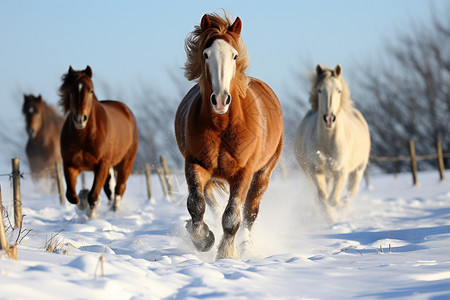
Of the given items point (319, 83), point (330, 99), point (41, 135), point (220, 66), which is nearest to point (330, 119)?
point (330, 99)

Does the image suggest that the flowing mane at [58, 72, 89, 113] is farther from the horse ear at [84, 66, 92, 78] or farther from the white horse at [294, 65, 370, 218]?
the white horse at [294, 65, 370, 218]

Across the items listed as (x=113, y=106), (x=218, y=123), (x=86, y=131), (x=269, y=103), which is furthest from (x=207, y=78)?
(x=113, y=106)

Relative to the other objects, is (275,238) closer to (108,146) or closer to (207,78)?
(207,78)

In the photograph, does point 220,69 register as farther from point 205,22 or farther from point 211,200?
point 211,200

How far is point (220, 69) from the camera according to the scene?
173 inches

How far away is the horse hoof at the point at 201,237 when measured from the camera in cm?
474

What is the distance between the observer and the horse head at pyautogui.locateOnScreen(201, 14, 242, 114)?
14.2 ft

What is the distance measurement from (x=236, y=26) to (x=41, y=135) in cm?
1160

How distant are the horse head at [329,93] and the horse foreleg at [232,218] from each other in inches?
156

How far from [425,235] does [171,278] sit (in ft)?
12.8

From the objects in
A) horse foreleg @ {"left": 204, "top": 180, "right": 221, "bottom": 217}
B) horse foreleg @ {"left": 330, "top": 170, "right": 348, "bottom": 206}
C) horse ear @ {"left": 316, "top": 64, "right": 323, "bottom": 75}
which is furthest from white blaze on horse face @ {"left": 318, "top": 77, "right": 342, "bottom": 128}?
horse foreleg @ {"left": 204, "top": 180, "right": 221, "bottom": 217}

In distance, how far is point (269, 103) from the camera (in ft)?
19.2

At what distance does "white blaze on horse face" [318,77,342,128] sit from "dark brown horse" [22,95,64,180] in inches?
349

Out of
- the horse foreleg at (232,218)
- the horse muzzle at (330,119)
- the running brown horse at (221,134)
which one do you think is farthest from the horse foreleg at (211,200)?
the horse muzzle at (330,119)
